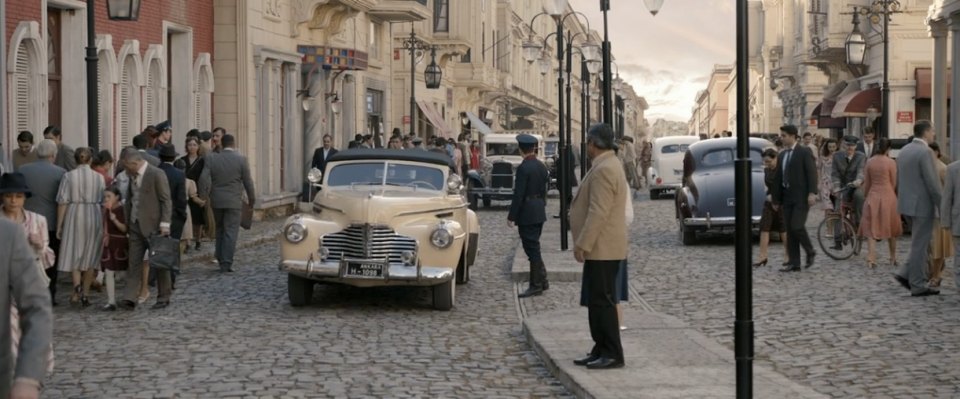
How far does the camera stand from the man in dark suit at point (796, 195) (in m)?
18.6

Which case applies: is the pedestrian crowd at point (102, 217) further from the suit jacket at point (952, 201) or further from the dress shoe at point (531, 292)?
the suit jacket at point (952, 201)

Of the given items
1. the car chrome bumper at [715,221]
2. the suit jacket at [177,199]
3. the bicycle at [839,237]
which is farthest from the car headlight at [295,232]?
the car chrome bumper at [715,221]

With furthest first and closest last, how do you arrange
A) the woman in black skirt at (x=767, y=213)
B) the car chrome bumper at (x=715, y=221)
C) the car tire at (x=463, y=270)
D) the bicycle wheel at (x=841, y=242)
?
the car chrome bumper at (x=715, y=221) → the bicycle wheel at (x=841, y=242) → the woman in black skirt at (x=767, y=213) → the car tire at (x=463, y=270)

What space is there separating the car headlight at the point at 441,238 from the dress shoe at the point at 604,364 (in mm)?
4518

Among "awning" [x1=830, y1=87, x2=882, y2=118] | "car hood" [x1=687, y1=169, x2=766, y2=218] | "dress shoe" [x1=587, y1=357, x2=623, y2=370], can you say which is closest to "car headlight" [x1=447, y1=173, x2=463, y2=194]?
"dress shoe" [x1=587, y1=357, x2=623, y2=370]

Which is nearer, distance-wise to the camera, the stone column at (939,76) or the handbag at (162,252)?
the handbag at (162,252)

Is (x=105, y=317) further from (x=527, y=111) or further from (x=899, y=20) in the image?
(x=527, y=111)

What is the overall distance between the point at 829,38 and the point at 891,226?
3361cm

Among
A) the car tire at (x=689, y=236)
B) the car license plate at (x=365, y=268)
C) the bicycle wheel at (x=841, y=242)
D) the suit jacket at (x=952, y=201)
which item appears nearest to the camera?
the suit jacket at (x=952, y=201)

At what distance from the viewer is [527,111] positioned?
231 ft

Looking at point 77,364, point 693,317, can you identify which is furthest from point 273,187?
point 77,364

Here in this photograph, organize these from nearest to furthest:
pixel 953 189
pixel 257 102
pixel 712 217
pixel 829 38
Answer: pixel 953 189 < pixel 712 217 < pixel 257 102 < pixel 829 38

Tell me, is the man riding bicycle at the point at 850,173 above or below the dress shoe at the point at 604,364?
above

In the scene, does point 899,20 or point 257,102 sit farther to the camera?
point 899,20
